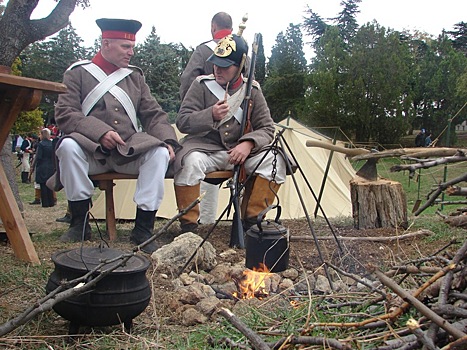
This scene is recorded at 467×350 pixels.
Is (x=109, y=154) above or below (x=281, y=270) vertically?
above

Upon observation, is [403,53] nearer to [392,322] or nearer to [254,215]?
[254,215]

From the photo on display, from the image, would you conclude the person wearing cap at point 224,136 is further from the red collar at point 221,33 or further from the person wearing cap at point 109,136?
the red collar at point 221,33

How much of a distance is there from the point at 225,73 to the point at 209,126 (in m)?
0.47

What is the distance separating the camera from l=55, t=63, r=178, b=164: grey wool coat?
403cm

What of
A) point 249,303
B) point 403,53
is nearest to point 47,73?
point 403,53

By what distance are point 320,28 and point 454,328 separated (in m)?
42.4

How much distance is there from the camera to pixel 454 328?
1.44 metres

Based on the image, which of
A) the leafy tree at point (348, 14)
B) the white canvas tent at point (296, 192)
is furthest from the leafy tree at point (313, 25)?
the white canvas tent at point (296, 192)

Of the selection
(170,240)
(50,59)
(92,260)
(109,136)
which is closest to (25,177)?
(170,240)

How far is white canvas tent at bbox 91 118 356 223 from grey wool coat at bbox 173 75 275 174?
86.6 inches

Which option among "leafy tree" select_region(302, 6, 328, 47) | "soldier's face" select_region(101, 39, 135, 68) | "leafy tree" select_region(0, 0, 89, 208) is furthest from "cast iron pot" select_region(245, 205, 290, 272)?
"leafy tree" select_region(302, 6, 328, 47)

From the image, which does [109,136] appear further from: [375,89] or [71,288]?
[375,89]

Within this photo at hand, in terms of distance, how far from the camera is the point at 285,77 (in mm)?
30531

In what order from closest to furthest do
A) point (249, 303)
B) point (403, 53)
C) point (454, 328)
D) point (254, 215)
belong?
1. point (454, 328)
2. point (249, 303)
3. point (254, 215)
4. point (403, 53)
